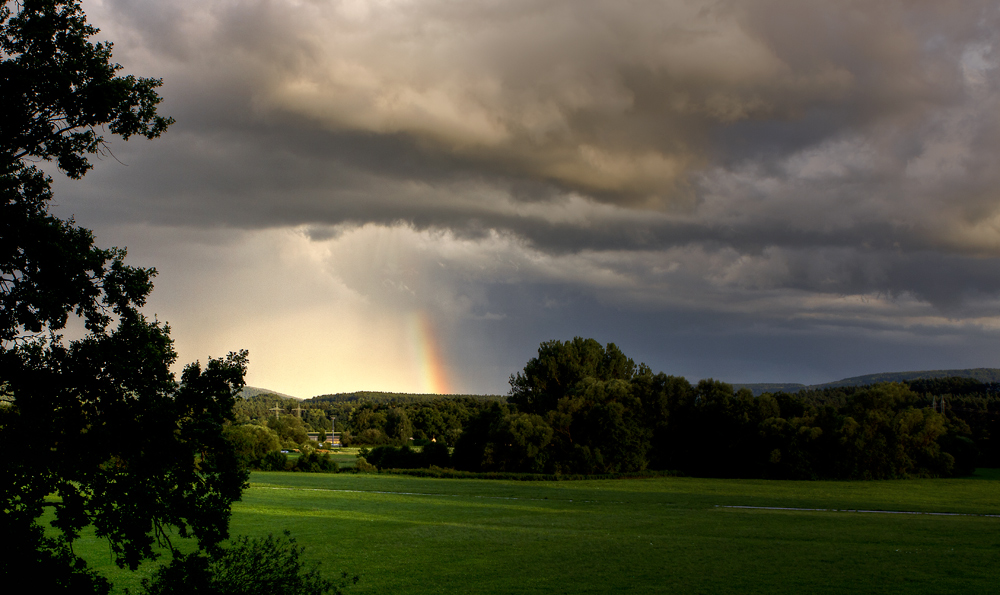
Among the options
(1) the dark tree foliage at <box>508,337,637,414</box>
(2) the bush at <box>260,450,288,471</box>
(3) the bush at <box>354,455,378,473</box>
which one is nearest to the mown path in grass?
(3) the bush at <box>354,455,378,473</box>

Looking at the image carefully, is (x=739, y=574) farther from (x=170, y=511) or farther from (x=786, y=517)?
(x=786, y=517)

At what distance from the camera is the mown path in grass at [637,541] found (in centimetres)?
1702

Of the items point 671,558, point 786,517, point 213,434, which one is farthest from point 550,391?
point 213,434

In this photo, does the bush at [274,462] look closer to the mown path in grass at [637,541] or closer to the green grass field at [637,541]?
the mown path in grass at [637,541]

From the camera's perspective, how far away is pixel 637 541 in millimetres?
23844

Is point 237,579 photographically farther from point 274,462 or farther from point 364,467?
point 274,462

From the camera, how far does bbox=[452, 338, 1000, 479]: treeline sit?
67500 millimetres

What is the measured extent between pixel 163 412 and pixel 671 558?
50.9ft

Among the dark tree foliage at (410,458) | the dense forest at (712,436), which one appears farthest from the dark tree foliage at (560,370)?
the dark tree foliage at (410,458)

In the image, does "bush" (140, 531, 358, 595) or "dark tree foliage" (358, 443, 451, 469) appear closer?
"bush" (140, 531, 358, 595)

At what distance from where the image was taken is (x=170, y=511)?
10305 millimetres

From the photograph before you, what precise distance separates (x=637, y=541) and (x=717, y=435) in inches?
2161

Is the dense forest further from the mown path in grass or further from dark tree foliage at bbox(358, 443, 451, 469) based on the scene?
the mown path in grass

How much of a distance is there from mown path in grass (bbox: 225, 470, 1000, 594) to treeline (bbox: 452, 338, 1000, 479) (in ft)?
65.3
